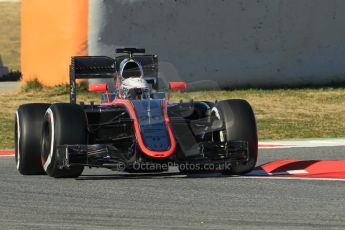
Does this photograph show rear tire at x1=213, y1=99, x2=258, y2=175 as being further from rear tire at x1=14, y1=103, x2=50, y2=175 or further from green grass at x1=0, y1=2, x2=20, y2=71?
green grass at x1=0, y1=2, x2=20, y2=71

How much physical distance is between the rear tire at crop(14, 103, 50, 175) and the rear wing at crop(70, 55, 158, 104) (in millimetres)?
979

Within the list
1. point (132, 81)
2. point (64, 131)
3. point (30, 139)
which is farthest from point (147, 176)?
point (30, 139)

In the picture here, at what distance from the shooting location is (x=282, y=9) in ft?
88.7

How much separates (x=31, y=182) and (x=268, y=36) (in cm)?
1496

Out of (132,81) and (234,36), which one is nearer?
(132,81)

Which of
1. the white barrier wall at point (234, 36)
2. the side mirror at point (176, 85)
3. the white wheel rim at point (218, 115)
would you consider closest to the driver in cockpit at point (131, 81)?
the side mirror at point (176, 85)

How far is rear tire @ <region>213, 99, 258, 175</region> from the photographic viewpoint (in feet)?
42.8

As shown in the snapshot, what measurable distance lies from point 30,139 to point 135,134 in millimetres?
1434

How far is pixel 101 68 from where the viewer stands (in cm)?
1478

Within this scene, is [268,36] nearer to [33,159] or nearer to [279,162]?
[279,162]

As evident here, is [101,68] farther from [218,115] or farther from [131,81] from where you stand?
[218,115]

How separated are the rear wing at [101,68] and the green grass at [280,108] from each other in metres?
4.58

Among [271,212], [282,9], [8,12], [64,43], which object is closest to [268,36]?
[282,9]

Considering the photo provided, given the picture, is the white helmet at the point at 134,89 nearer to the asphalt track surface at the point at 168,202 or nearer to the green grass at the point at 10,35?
the asphalt track surface at the point at 168,202
